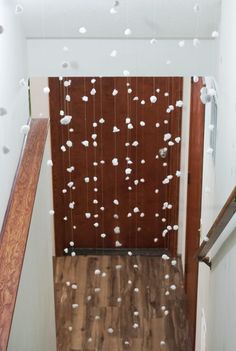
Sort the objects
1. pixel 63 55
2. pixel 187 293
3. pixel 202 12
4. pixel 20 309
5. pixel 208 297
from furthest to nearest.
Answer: pixel 187 293, pixel 208 297, pixel 63 55, pixel 202 12, pixel 20 309

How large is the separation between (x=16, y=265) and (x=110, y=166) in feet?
13.1

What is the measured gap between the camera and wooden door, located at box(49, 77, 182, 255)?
681cm

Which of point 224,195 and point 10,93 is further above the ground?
point 10,93

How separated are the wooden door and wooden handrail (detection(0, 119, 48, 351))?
2132 mm

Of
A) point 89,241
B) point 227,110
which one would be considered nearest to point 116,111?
point 89,241

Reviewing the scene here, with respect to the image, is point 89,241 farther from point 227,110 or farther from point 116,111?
point 227,110

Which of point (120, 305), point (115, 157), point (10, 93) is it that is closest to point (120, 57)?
→ point (10, 93)

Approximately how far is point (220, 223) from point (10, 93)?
139cm

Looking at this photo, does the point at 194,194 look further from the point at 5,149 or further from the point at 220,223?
the point at 5,149

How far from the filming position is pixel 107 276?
7.36 m

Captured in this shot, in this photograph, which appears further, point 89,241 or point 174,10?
point 89,241

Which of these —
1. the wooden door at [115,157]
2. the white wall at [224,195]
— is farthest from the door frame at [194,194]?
the white wall at [224,195]

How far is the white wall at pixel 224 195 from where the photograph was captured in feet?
12.5

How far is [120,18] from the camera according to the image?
437cm
